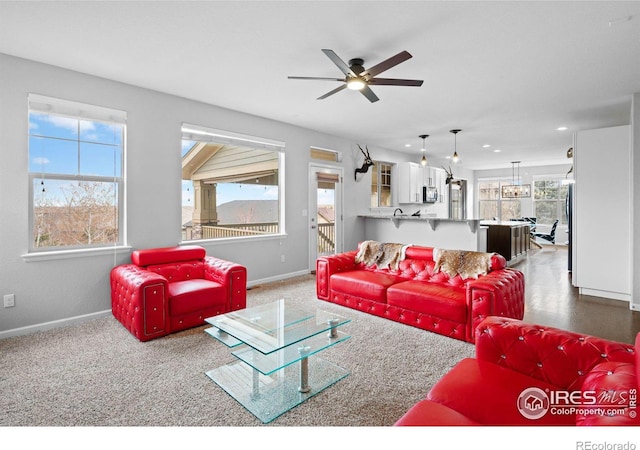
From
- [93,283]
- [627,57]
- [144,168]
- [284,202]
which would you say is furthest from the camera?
[284,202]

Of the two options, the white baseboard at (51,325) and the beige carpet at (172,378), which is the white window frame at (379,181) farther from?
the white baseboard at (51,325)

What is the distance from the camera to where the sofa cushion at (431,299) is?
3029mm

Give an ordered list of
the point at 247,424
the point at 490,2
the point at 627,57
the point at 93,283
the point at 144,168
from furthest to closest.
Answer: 1. the point at 144,168
2. the point at 93,283
3. the point at 627,57
4. the point at 490,2
5. the point at 247,424

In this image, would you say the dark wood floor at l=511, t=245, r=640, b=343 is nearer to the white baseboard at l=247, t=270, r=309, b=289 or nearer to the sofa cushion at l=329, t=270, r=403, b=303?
the sofa cushion at l=329, t=270, r=403, b=303

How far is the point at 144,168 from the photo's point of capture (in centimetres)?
402

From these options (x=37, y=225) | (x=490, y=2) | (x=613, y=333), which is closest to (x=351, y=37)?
(x=490, y=2)

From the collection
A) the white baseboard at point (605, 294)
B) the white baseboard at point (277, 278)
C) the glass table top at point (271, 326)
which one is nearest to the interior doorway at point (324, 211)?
the white baseboard at point (277, 278)

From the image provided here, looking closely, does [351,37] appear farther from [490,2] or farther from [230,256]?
[230,256]

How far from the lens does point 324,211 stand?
656cm

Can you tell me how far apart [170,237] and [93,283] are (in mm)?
995

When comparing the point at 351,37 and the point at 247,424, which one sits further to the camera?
the point at 351,37

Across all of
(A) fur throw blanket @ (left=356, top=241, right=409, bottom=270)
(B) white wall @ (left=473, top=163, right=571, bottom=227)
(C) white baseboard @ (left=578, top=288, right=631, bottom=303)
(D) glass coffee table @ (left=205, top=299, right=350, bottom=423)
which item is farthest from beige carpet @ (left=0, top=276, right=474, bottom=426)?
(B) white wall @ (left=473, top=163, right=571, bottom=227)

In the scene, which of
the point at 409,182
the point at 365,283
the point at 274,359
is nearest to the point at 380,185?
the point at 409,182

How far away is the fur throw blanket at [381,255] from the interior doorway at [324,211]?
6.00 feet
